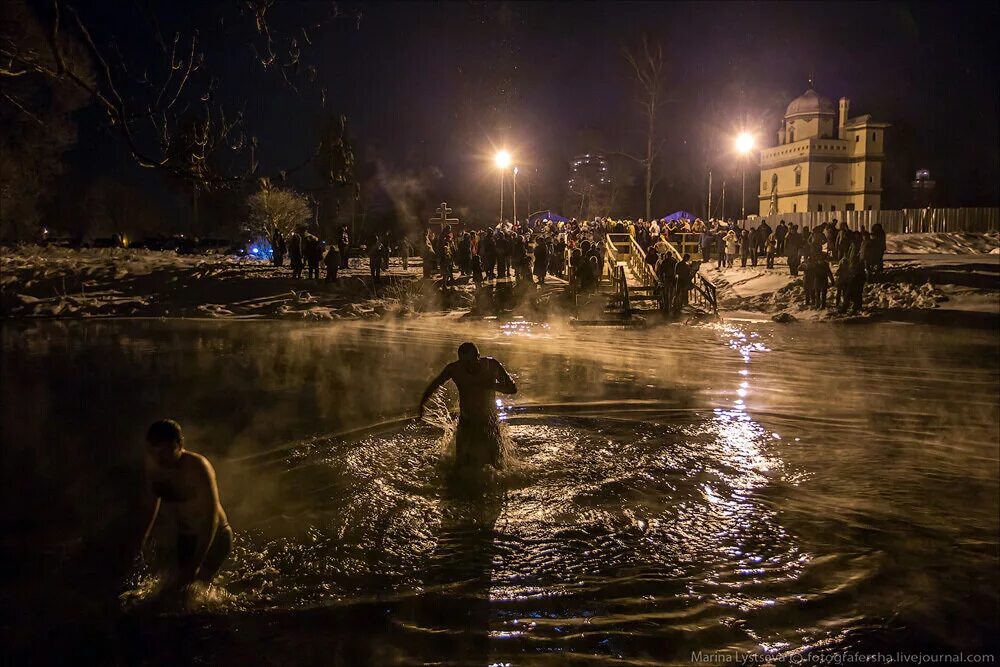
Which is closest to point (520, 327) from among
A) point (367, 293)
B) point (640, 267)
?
point (640, 267)

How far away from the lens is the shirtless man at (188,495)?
5.03 meters

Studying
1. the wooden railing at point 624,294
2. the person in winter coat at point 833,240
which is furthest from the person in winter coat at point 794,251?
the wooden railing at point 624,294

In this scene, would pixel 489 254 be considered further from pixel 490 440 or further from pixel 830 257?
pixel 490 440

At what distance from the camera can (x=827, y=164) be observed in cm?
6381

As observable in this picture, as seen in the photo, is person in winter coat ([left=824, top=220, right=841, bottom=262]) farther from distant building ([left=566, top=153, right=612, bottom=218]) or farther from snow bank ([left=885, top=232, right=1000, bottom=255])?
distant building ([left=566, top=153, right=612, bottom=218])

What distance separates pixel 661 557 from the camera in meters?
6.27

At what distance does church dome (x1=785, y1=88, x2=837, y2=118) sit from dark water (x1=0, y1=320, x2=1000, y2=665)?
58774 millimetres

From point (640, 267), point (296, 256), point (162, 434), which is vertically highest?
point (296, 256)

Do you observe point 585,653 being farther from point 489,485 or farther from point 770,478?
point 770,478

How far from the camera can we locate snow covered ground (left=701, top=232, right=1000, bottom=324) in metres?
22.1

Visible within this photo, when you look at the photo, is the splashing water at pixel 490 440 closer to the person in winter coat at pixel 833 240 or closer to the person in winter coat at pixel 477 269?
the person in winter coat at pixel 477 269

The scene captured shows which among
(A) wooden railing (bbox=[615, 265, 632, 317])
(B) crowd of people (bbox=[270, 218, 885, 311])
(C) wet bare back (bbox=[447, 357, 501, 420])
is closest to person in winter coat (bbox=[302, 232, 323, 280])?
(B) crowd of people (bbox=[270, 218, 885, 311])

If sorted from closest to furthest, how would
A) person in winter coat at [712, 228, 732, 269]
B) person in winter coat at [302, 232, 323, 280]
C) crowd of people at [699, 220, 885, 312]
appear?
crowd of people at [699, 220, 885, 312] → person in winter coat at [302, 232, 323, 280] → person in winter coat at [712, 228, 732, 269]

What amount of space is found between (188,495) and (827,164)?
67374 millimetres
